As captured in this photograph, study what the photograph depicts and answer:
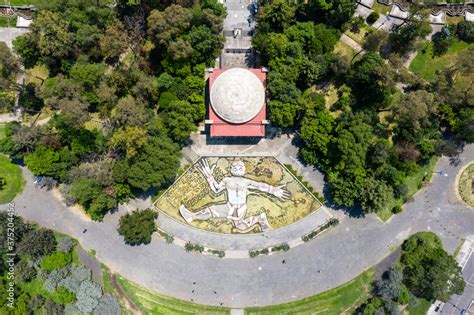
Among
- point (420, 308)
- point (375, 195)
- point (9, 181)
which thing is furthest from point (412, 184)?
point (9, 181)

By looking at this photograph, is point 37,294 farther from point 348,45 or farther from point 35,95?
point 348,45

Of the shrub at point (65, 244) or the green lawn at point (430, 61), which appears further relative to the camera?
the green lawn at point (430, 61)

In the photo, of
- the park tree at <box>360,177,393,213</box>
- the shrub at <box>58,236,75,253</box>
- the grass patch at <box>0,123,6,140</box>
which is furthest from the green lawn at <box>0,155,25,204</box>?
the park tree at <box>360,177,393,213</box>

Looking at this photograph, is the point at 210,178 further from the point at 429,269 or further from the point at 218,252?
the point at 429,269

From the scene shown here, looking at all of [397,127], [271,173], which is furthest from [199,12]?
[397,127]

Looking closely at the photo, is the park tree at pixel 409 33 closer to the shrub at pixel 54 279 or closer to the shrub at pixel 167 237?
Result: the shrub at pixel 167 237

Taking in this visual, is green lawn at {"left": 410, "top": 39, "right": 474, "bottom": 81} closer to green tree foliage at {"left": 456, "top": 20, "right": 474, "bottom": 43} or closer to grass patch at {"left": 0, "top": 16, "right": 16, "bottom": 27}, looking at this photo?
green tree foliage at {"left": 456, "top": 20, "right": 474, "bottom": 43}

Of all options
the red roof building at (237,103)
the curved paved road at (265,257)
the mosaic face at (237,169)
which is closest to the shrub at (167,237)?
the curved paved road at (265,257)
